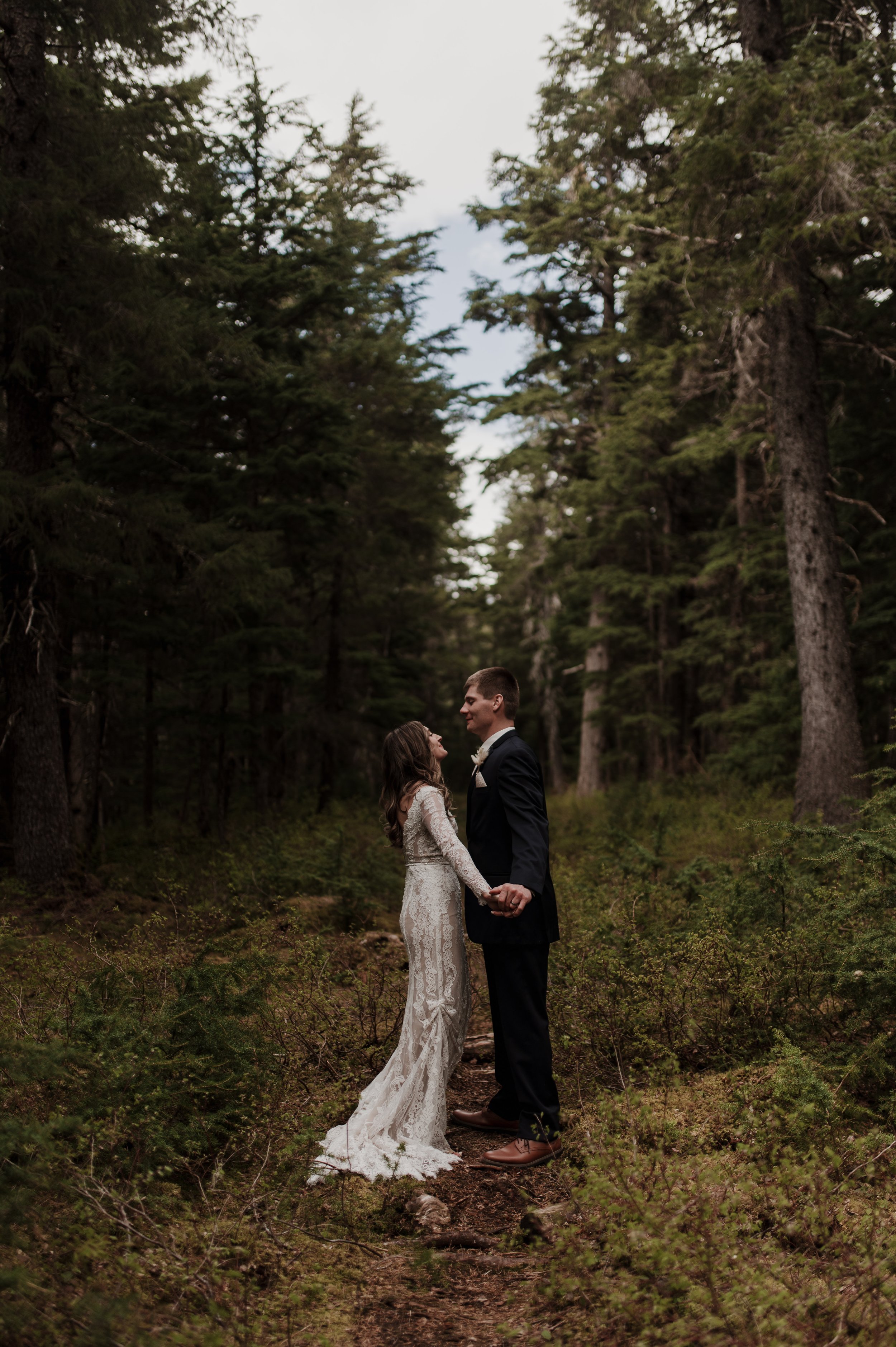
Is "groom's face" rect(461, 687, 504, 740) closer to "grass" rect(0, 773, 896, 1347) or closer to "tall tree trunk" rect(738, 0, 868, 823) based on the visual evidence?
"grass" rect(0, 773, 896, 1347)

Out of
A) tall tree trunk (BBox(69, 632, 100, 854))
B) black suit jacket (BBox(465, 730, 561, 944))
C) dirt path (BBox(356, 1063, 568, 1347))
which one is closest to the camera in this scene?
dirt path (BBox(356, 1063, 568, 1347))

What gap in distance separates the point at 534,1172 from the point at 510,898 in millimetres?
1391

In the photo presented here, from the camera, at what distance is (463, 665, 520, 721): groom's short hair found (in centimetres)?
540

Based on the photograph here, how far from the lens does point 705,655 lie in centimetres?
1881

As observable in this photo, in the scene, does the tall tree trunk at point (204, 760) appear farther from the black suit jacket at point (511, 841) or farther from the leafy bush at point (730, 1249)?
the leafy bush at point (730, 1249)

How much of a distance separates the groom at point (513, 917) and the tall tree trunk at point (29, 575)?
7.24 m

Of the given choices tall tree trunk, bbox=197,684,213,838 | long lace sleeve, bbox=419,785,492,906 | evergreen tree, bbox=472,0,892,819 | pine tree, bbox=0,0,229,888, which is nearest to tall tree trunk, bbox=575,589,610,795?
evergreen tree, bbox=472,0,892,819

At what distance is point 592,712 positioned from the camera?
22688 mm

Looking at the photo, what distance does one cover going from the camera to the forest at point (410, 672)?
3.66 m

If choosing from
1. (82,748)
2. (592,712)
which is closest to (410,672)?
(592,712)

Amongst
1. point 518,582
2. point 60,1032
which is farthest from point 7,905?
point 518,582

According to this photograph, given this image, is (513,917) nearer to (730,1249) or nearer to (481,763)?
(481,763)

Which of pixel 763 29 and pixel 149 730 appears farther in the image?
pixel 149 730

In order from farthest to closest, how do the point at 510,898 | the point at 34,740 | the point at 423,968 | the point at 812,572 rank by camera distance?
the point at 812,572
the point at 34,740
the point at 423,968
the point at 510,898
